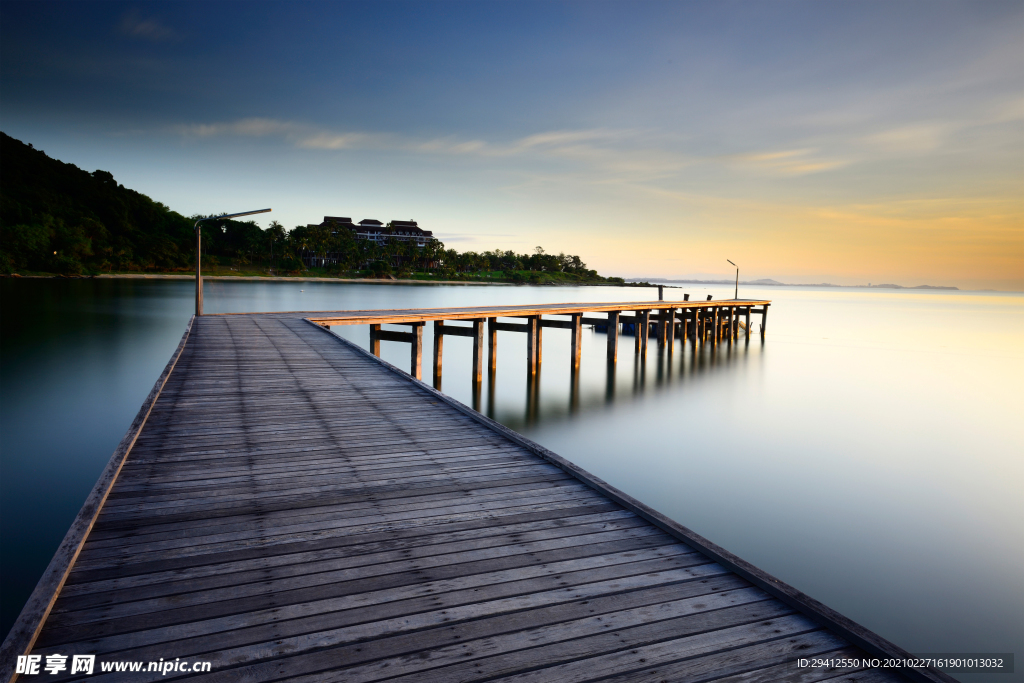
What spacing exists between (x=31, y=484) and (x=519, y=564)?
32.2ft

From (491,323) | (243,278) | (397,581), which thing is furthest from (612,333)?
(243,278)

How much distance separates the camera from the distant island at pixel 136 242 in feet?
193

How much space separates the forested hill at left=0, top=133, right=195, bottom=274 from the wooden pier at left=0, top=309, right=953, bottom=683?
Answer: 2720 inches

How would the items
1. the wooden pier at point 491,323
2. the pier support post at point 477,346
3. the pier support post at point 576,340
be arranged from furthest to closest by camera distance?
the pier support post at point 576,340, the pier support post at point 477,346, the wooden pier at point 491,323

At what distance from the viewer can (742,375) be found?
21.6m

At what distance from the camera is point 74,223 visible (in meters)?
65.1

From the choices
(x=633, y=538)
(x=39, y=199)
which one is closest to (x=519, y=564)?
(x=633, y=538)

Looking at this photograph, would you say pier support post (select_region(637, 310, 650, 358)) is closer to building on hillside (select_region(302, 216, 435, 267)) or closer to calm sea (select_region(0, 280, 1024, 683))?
calm sea (select_region(0, 280, 1024, 683))

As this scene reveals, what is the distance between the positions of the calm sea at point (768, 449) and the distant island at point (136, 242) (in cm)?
4284

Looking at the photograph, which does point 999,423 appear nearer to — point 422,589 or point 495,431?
point 495,431

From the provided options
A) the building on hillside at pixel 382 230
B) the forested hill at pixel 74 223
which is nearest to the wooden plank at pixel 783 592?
the forested hill at pixel 74 223

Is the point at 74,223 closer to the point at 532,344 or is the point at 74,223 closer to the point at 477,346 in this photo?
the point at 477,346

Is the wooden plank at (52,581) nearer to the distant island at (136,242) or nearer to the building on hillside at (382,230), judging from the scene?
the distant island at (136,242)

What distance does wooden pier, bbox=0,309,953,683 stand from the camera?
2.04m
